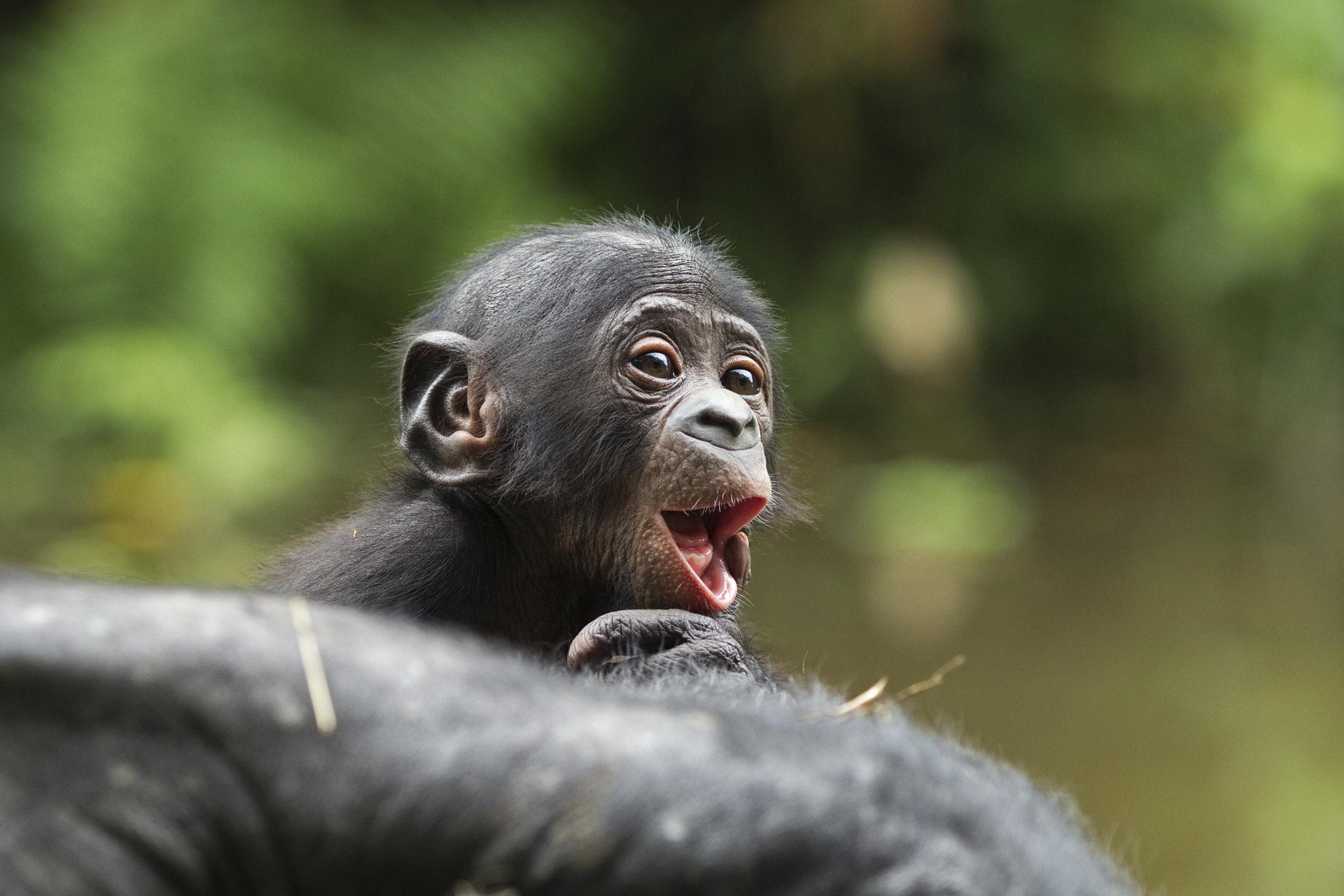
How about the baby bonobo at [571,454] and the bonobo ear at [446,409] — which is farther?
the bonobo ear at [446,409]

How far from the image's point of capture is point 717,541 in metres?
3.95

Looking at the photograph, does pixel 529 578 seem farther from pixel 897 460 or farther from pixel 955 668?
pixel 897 460

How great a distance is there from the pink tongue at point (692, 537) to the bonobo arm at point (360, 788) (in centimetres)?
221

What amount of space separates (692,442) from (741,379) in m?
0.40

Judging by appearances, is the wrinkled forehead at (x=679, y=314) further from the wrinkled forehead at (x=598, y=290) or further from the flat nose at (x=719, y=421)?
the flat nose at (x=719, y=421)

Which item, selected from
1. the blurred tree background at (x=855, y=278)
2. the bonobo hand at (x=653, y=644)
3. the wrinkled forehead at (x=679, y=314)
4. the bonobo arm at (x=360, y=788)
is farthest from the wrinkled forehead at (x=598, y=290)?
the blurred tree background at (x=855, y=278)

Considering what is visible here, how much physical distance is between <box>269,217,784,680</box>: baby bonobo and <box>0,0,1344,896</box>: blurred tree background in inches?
108

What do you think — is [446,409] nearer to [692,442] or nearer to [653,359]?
[653,359]

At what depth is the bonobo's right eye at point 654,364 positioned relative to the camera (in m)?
4.02

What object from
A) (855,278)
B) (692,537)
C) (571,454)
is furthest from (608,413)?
(855,278)

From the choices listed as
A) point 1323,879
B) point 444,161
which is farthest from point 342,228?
point 1323,879

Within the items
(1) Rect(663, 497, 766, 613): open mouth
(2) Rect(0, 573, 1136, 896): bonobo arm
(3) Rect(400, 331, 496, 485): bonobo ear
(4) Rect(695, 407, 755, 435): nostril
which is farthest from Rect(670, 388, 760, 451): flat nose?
(2) Rect(0, 573, 1136, 896): bonobo arm

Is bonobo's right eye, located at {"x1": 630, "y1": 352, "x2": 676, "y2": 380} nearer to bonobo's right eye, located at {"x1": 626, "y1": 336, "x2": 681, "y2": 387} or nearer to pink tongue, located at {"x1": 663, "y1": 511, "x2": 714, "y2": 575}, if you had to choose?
bonobo's right eye, located at {"x1": 626, "y1": 336, "x2": 681, "y2": 387}

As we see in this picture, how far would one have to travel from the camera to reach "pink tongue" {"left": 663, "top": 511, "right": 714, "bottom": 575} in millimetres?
3840
